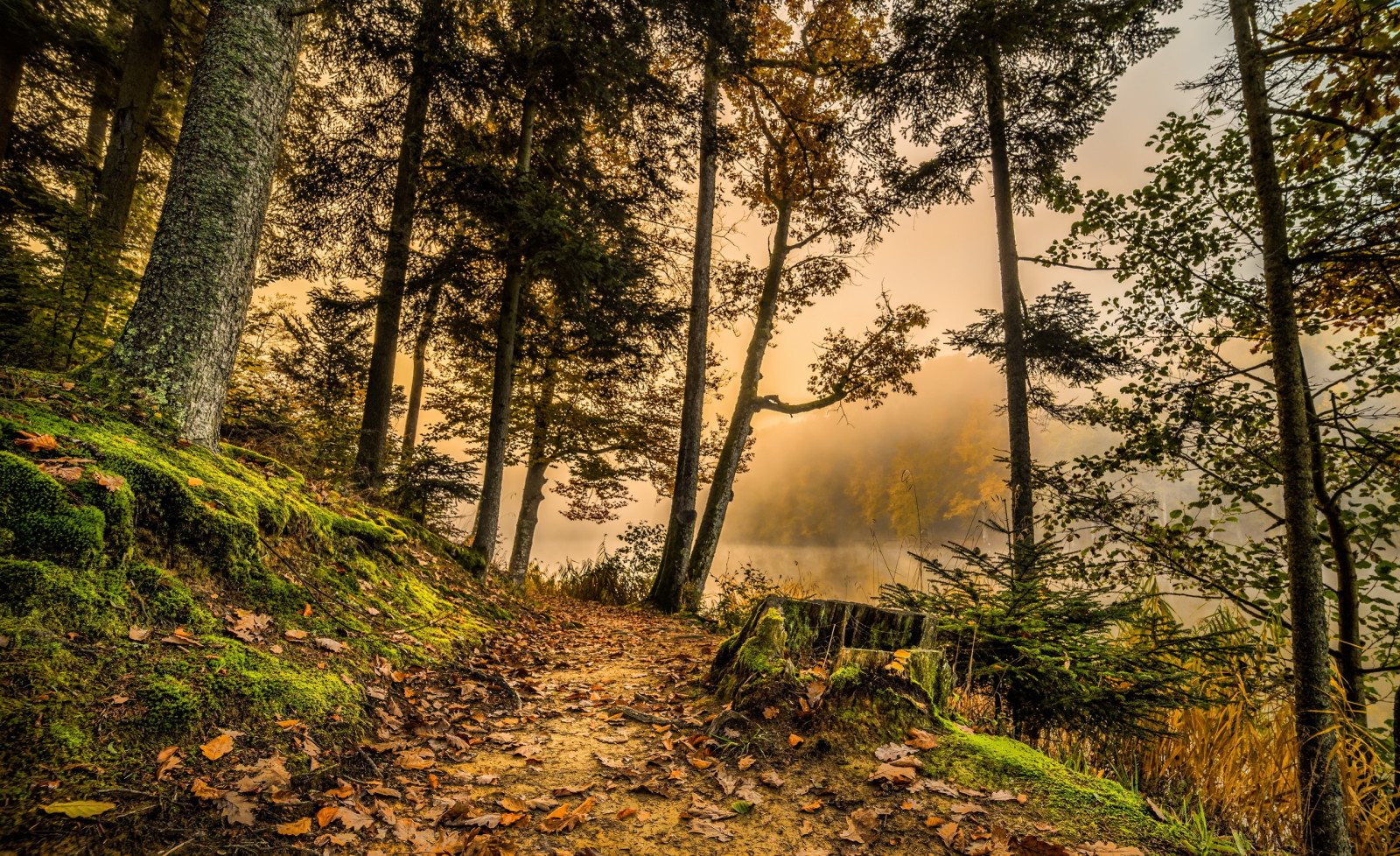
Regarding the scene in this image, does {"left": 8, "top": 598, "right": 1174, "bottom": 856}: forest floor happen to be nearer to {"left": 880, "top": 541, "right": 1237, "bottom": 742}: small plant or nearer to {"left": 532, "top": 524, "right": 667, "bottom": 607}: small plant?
{"left": 880, "top": 541, "right": 1237, "bottom": 742}: small plant

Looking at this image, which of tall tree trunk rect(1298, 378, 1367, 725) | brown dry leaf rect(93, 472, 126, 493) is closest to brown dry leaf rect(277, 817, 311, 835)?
brown dry leaf rect(93, 472, 126, 493)

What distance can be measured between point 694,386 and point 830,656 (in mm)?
6723

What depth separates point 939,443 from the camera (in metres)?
48.7

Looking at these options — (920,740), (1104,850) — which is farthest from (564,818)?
(1104,850)

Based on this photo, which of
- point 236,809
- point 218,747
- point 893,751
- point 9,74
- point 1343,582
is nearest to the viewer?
point 236,809

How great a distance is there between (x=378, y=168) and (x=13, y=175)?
13.7ft

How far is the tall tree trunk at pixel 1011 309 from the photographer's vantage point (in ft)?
27.1

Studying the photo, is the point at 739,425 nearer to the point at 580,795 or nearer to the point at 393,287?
the point at 393,287

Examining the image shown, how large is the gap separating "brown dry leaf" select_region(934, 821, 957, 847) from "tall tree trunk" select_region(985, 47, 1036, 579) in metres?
6.74

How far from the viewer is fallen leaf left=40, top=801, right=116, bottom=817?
1522 mm

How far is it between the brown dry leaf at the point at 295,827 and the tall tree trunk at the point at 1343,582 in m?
5.96

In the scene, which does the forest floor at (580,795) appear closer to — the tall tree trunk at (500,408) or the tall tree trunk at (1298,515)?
the tall tree trunk at (1298,515)

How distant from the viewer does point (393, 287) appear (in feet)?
26.0

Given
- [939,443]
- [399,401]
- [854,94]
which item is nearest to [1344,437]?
[854,94]
